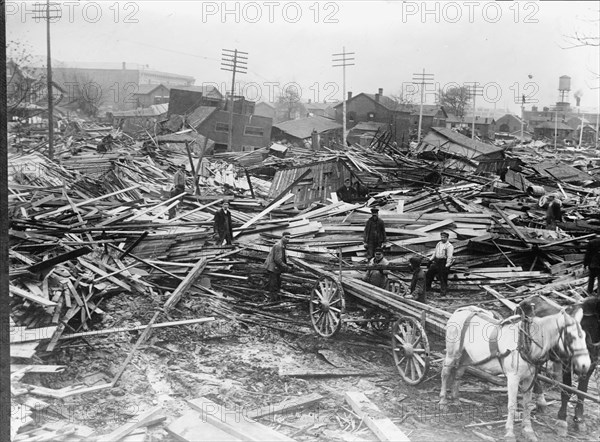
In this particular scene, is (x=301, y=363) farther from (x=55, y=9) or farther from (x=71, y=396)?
(x=55, y=9)

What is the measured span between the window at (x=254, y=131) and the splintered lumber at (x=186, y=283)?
26185mm

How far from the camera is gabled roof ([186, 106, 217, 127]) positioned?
33.9 meters

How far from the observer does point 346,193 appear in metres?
16.7

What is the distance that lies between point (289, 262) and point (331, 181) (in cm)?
789

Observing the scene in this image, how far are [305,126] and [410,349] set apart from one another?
110 feet

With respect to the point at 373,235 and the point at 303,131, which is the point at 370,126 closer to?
the point at 303,131

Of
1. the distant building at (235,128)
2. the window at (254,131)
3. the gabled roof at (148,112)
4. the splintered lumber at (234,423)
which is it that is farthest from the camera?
the gabled roof at (148,112)

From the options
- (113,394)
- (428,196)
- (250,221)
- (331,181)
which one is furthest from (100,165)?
(113,394)

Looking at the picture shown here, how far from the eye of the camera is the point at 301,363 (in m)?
7.39

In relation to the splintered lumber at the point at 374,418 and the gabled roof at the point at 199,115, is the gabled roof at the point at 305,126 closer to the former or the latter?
the gabled roof at the point at 199,115

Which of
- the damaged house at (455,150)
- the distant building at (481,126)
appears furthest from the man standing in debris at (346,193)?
the distant building at (481,126)

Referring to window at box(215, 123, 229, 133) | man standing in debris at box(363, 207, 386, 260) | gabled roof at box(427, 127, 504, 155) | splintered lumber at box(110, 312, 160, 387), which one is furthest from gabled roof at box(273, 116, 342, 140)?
splintered lumber at box(110, 312, 160, 387)

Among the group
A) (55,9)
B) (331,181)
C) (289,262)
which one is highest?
(55,9)

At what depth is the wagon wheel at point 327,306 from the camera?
7633mm
